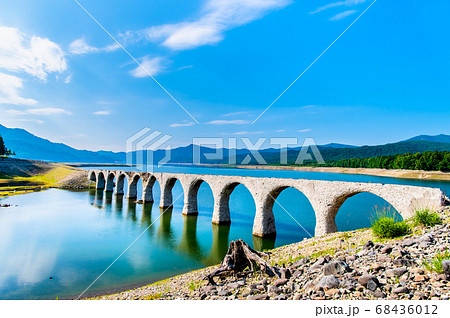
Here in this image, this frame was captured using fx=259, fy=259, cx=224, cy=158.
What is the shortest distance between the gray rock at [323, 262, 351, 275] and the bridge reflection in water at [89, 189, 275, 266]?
41.9ft

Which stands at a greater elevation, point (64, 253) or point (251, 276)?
point (251, 276)

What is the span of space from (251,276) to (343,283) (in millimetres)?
2823

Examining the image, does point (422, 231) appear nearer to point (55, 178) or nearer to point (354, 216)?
point (354, 216)

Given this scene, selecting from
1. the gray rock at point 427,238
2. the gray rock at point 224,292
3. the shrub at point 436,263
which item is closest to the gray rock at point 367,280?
the shrub at point 436,263

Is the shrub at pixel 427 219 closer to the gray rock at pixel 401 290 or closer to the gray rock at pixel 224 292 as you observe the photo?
the gray rock at pixel 401 290

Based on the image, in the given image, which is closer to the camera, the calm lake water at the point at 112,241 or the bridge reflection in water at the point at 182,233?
Result: the calm lake water at the point at 112,241

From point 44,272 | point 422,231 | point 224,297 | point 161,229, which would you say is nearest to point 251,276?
point 224,297

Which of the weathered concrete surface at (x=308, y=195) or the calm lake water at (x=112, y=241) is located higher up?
the weathered concrete surface at (x=308, y=195)

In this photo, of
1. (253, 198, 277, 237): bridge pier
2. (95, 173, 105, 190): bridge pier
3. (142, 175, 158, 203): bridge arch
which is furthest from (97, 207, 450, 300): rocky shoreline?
(95, 173, 105, 190): bridge pier

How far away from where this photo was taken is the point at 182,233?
82.9ft

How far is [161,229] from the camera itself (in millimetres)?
26672

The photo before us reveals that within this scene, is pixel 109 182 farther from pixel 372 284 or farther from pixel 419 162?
pixel 419 162

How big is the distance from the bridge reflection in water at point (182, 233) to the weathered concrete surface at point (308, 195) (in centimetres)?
139

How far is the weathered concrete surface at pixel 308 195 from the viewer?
13.7 metres
